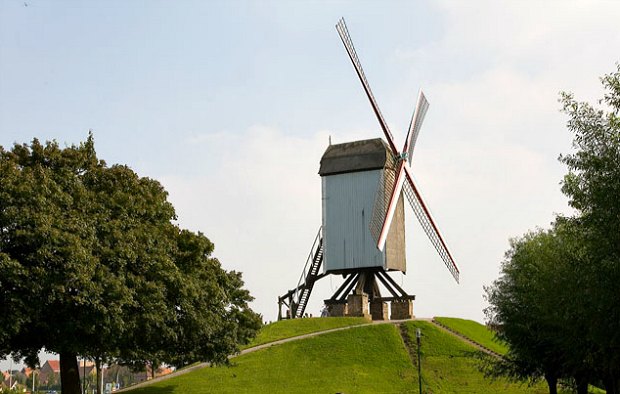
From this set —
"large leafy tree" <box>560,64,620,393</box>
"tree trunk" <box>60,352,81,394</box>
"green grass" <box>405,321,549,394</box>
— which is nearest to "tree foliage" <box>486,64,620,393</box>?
"large leafy tree" <box>560,64,620,393</box>

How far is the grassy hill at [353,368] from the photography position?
4706cm

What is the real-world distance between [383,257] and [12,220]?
3621cm

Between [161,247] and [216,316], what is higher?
[161,247]

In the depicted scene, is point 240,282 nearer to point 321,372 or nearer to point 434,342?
point 321,372

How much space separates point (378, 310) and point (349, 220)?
8280 mm

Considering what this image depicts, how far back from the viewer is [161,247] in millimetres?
38938

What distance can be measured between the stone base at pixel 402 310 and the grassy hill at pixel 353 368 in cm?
380

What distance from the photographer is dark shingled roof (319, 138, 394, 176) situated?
63.8 metres

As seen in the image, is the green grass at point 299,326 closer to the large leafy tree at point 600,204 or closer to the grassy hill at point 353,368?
the grassy hill at point 353,368

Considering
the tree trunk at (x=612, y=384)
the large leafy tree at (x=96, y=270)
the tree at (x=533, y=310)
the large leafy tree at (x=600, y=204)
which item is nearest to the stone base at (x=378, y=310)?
the tree at (x=533, y=310)

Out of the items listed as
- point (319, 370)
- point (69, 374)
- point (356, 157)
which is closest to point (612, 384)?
point (319, 370)

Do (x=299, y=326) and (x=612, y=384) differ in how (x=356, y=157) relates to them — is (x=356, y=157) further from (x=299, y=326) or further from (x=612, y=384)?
(x=612, y=384)

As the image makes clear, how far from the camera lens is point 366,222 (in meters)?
63.3

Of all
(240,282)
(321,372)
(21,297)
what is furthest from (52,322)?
(321,372)
